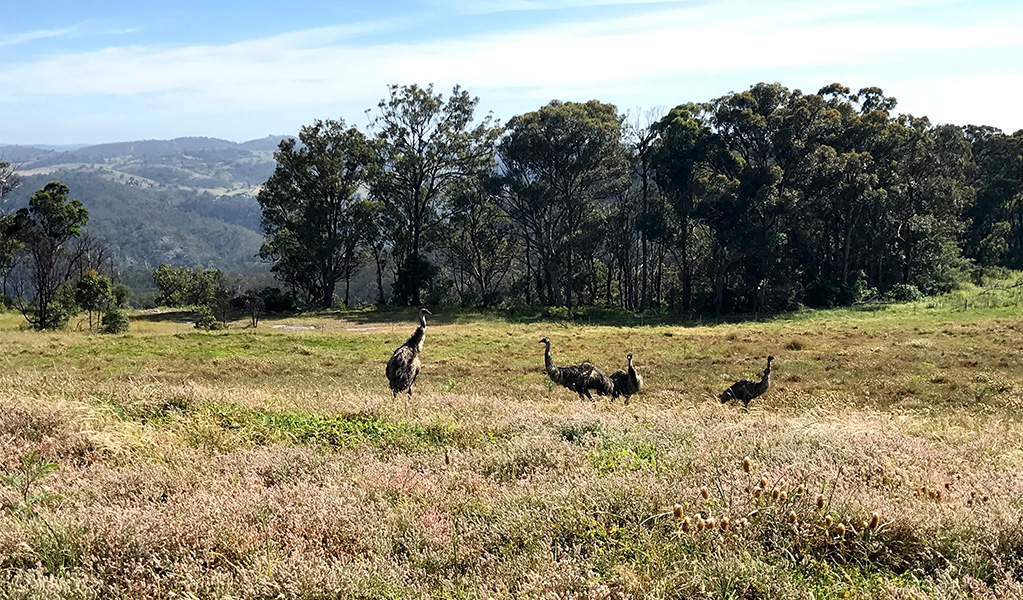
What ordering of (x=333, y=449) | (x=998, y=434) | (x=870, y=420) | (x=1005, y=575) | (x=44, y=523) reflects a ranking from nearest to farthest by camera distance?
(x=1005, y=575) < (x=44, y=523) < (x=333, y=449) < (x=998, y=434) < (x=870, y=420)

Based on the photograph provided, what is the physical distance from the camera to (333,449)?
674 centimetres

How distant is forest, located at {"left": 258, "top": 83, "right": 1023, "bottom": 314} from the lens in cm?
4131

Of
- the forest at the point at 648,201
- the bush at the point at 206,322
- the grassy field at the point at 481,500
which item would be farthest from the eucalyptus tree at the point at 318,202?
the grassy field at the point at 481,500

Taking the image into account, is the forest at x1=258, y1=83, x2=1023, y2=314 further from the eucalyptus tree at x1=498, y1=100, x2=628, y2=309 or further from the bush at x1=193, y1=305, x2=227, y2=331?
the bush at x1=193, y1=305, x2=227, y2=331

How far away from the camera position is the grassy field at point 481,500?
380 cm

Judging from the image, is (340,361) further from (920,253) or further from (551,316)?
(920,253)

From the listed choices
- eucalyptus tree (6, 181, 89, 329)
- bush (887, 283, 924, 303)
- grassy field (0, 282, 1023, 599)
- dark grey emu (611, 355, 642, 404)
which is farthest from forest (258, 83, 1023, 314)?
grassy field (0, 282, 1023, 599)

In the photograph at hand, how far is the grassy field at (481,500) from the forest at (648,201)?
111 ft

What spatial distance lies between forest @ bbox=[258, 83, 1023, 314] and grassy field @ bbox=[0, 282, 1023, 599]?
3382 centimetres

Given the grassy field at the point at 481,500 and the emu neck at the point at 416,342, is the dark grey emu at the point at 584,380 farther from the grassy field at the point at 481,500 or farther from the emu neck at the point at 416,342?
the grassy field at the point at 481,500

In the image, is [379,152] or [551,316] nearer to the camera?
[551,316]

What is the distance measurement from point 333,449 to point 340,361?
15384mm

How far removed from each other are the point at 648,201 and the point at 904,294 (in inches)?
736

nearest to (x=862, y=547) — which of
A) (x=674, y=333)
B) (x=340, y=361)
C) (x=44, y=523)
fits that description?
(x=44, y=523)
